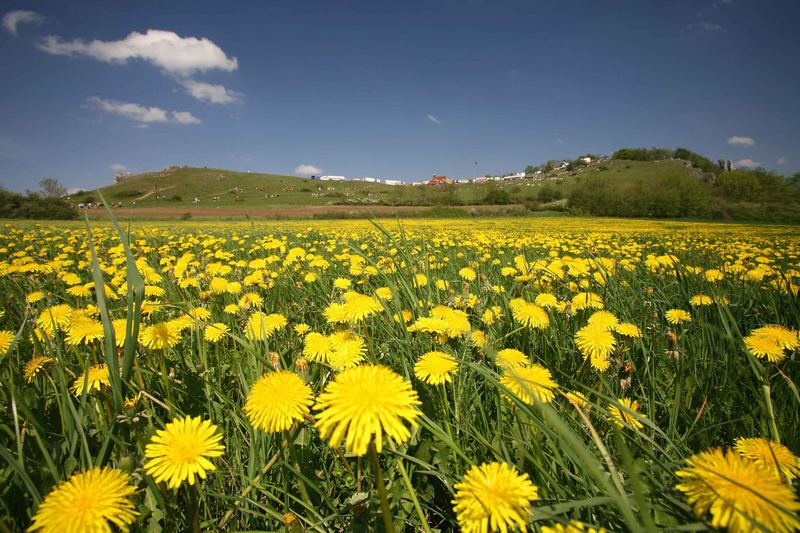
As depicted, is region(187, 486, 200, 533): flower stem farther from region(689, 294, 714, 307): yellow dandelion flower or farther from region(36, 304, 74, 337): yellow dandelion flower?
region(689, 294, 714, 307): yellow dandelion flower

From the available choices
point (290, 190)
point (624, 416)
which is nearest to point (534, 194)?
point (290, 190)

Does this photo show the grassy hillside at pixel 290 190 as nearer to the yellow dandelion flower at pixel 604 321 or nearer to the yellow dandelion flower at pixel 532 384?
the yellow dandelion flower at pixel 604 321

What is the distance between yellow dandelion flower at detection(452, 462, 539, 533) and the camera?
0.75m

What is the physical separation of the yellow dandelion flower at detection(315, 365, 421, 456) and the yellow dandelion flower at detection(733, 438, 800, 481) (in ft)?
3.16

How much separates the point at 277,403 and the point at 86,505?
0.46 m

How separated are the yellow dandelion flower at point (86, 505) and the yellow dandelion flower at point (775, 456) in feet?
5.45

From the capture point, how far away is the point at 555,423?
701 millimetres

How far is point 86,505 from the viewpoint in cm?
79

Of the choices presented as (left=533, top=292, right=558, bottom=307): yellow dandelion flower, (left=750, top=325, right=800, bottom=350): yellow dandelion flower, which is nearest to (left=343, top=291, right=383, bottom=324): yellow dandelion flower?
(left=533, top=292, right=558, bottom=307): yellow dandelion flower

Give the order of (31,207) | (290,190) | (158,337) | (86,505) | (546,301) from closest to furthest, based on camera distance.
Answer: (86,505), (158,337), (546,301), (31,207), (290,190)

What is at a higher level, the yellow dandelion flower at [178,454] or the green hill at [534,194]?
the green hill at [534,194]

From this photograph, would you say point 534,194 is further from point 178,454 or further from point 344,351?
point 178,454

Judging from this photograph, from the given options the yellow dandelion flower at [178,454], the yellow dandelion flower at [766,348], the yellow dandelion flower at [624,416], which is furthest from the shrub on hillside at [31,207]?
the yellow dandelion flower at [766,348]

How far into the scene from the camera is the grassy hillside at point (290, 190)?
6338cm
